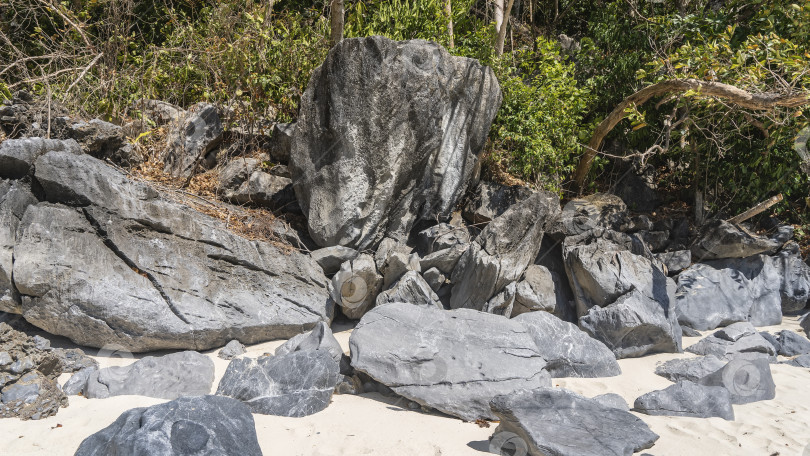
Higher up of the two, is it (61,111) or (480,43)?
(480,43)

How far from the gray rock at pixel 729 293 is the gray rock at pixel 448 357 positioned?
2720mm

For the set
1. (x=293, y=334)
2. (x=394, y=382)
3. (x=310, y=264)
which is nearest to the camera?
(x=394, y=382)

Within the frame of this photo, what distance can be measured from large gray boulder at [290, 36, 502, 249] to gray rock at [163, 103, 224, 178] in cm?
128

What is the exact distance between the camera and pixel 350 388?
4.58 m

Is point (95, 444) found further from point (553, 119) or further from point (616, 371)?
point (553, 119)

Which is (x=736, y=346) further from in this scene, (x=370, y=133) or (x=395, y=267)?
(x=370, y=133)

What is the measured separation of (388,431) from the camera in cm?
396

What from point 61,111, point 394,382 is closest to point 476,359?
point 394,382

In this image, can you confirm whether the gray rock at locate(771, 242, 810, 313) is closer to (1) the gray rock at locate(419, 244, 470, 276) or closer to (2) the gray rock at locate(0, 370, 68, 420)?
(1) the gray rock at locate(419, 244, 470, 276)

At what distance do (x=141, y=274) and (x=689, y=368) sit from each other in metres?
4.94

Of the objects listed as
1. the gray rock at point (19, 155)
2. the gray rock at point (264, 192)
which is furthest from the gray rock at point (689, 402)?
the gray rock at point (19, 155)

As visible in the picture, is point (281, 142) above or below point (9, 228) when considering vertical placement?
above

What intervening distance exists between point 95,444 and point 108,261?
2.12 meters

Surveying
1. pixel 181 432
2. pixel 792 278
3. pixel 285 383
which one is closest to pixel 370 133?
pixel 285 383
